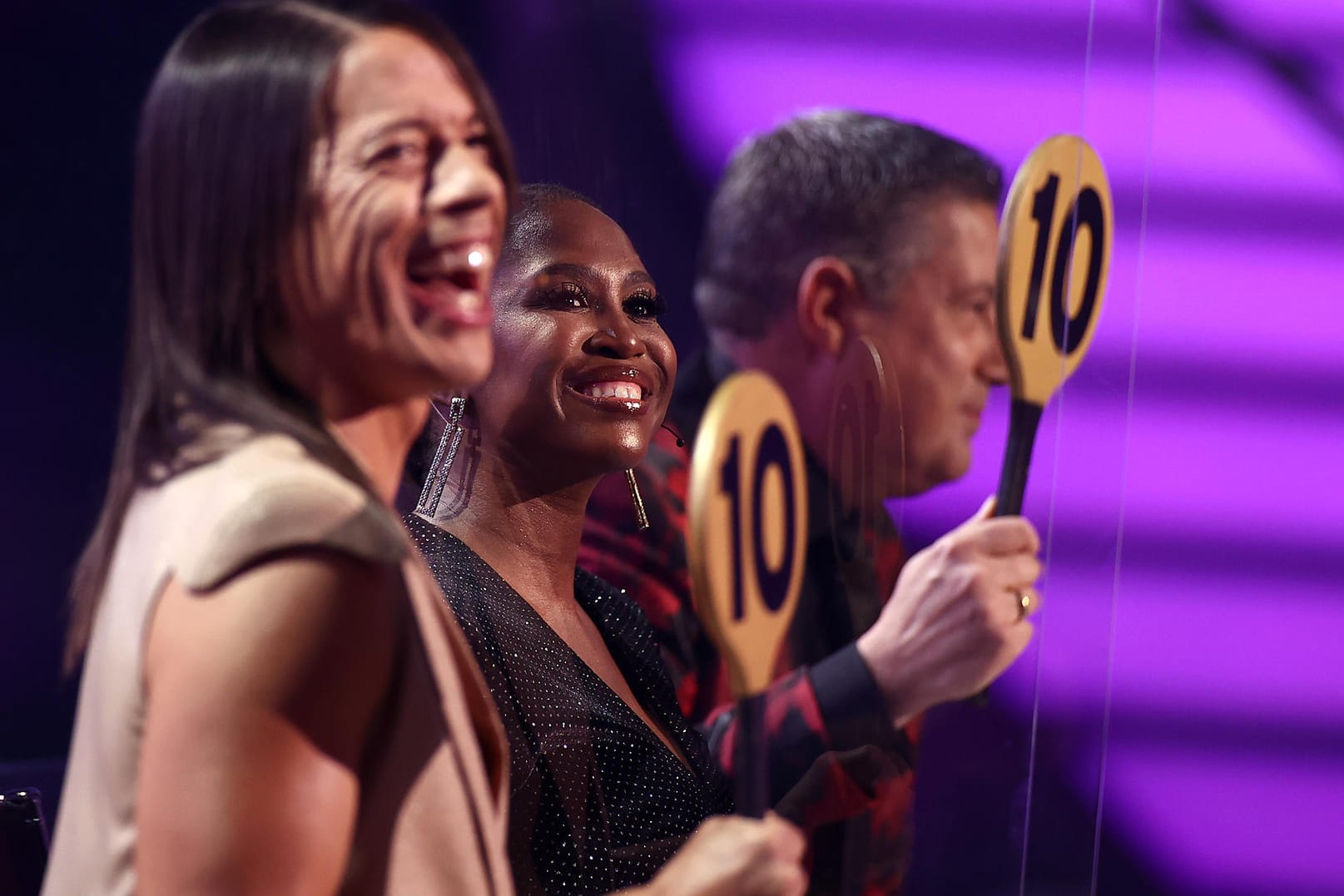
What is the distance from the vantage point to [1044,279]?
97cm

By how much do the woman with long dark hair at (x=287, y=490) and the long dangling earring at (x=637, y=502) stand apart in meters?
0.39

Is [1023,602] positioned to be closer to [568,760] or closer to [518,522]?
[568,760]

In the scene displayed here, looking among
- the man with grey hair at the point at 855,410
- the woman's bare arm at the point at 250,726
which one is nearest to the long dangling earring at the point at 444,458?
the man with grey hair at the point at 855,410

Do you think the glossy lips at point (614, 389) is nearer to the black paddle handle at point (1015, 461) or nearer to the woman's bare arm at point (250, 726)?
the black paddle handle at point (1015, 461)

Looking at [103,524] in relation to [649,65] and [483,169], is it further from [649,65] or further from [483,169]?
[649,65]

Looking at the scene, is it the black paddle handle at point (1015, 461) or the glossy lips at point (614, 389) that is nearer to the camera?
the black paddle handle at point (1015, 461)

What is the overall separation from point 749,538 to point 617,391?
384mm

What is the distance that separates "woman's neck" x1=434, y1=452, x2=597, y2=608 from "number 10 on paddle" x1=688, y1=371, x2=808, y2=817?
0.43 metres

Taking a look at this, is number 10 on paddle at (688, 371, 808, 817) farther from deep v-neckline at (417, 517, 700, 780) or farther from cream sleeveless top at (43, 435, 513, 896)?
deep v-neckline at (417, 517, 700, 780)

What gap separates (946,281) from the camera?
2.99 feet

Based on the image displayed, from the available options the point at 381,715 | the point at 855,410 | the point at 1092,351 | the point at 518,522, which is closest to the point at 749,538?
the point at 855,410

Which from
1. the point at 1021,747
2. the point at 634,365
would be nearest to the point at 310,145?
the point at 634,365

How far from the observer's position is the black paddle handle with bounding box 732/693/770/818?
2.81 ft

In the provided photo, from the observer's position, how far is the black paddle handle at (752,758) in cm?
86
